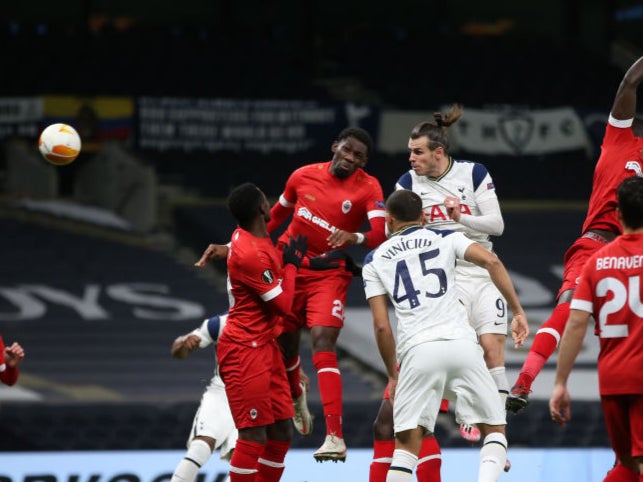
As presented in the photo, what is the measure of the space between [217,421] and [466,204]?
8.23ft

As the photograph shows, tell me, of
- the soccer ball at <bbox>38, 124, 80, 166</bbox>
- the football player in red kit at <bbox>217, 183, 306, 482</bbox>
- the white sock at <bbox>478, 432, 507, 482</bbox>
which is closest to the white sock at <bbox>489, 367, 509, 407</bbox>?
the white sock at <bbox>478, 432, 507, 482</bbox>

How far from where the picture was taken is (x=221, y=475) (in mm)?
10625

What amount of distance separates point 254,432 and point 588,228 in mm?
2456

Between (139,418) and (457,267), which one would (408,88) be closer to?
(139,418)

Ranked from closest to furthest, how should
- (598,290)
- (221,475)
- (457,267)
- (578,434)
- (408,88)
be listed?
(598,290) < (457,267) < (221,475) < (578,434) < (408,88)

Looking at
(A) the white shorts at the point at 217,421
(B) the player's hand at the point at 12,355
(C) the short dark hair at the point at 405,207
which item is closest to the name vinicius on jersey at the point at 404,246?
(C) the short dark hair at the point at 405,207

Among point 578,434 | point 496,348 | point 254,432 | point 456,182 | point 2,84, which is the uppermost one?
point 2,84

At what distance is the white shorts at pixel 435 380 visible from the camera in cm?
731

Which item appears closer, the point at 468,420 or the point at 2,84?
the point at 468,420

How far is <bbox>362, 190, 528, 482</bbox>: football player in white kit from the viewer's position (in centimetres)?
734

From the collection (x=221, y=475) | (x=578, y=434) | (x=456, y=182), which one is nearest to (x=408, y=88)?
(x=578, y=434)

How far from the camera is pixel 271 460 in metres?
8.67

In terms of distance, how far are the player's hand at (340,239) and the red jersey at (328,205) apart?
1.06 ft

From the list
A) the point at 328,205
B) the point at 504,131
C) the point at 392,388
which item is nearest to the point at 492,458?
the point at 392,388
